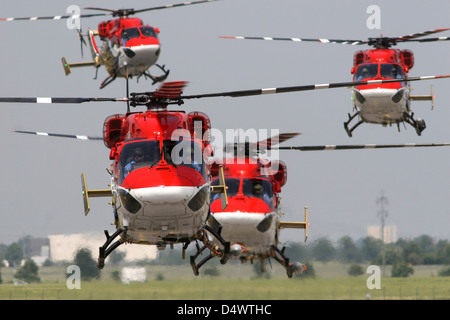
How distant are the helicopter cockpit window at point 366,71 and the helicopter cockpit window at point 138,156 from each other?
43.1 ft

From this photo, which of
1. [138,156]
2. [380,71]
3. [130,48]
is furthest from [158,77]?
[138,156]

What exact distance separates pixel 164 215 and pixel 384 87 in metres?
13.1

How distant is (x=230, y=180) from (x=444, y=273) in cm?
1729

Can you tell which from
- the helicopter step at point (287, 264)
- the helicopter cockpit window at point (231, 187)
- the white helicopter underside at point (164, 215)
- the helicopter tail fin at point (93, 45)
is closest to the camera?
the white helicopter underside at point (164, 215)

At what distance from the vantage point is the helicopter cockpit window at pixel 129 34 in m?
38.5

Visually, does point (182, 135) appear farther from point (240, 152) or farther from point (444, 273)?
point (444, 273)

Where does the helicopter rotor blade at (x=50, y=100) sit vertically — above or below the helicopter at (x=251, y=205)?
above

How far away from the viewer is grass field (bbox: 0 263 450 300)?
3222cm

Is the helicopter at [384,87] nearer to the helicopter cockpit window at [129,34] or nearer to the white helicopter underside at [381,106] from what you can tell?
the white helicopter underside at [381,106]

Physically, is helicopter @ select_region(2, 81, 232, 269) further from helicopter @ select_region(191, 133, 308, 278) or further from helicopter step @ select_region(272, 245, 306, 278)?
helicopter step @ select_region(272, 245, 306, 278)

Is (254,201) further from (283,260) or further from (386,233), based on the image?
(386,233)

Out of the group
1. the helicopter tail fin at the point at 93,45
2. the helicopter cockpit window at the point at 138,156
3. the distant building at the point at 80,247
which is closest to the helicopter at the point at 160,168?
the helicopter cockpit window at the point at 138,156

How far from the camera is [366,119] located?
1334 inches

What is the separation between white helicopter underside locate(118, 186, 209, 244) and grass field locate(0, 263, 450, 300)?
30.2 feet
